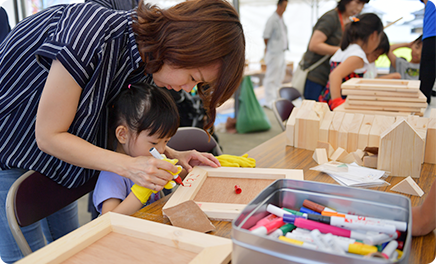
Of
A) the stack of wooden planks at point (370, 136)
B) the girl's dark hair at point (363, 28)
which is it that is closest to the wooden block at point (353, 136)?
the stack of wooden planks at point (370, 136)

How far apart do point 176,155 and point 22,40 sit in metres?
0.61

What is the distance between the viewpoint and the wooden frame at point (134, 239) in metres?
0.63

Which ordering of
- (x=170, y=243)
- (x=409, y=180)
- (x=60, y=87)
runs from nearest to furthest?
(x=170, y=243) → (x=60, y=87) → (x=409, y=180)

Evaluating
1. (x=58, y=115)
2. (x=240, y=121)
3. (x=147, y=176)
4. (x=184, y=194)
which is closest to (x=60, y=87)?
(x=58, y=115)

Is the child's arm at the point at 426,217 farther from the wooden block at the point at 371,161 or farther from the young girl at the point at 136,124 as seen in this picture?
the young girl at the point at 136,124

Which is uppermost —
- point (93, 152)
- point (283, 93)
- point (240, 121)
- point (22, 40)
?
point (22, 40)

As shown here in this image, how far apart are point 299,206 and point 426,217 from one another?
0.26 meters

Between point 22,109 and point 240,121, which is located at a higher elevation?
point 22,109

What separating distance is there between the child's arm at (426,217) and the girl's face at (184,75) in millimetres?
619

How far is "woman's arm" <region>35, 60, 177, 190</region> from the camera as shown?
0.85 metres

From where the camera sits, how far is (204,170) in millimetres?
1091

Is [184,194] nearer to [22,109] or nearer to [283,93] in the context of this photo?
[22,109]

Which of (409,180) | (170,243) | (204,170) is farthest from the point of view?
(204,170)

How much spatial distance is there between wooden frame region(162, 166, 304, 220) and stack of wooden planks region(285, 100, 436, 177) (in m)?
0.28
